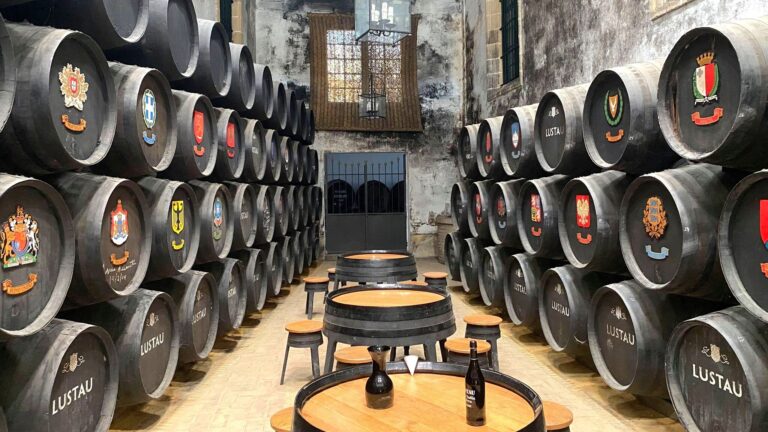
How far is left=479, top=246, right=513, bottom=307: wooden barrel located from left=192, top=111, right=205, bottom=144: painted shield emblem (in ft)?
9.78

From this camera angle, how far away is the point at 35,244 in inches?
91.0

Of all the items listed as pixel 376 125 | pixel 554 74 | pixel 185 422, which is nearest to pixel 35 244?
pixel 185 422

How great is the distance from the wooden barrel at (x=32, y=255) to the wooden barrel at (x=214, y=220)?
2.03m

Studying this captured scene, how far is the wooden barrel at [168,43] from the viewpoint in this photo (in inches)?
147

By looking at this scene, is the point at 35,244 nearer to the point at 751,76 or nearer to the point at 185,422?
the point at 185,422

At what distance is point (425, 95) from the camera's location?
12.3m

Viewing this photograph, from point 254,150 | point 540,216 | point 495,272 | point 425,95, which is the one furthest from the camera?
point 425,95

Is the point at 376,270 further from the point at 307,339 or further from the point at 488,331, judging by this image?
the point at 488,331

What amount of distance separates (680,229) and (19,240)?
303 cm

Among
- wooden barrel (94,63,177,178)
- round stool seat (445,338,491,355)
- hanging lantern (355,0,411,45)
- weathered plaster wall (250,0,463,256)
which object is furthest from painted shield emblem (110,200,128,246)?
weathered plaster wall (250,0,463,256)

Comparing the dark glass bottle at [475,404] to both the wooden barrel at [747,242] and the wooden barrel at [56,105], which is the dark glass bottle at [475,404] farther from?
the wooden barrel at [56,105]

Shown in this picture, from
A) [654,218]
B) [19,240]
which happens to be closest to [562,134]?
[654,218]

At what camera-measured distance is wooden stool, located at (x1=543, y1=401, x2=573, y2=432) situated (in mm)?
2209

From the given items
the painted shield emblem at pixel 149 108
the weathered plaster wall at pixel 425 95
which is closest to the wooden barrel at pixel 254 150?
the painted shield emblem at pixel 149 108
